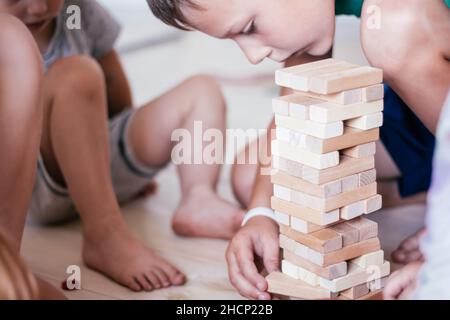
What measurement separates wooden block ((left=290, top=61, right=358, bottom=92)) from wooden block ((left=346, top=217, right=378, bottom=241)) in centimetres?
15

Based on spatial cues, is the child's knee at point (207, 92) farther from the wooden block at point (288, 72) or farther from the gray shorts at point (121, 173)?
the wooden block at point (288, 72)

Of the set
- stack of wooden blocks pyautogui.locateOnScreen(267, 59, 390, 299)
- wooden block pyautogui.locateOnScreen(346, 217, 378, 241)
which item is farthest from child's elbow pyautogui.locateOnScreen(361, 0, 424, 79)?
wooden block pyautogui.locateOnScreen(346, 217, 378, 241)

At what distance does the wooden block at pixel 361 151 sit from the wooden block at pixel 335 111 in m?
0.04

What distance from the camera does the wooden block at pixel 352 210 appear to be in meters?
0.75

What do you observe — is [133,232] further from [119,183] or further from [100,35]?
[100,35]

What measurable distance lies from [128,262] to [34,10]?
0.34 metres

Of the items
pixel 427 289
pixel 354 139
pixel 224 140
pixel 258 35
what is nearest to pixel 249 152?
pixel 224 140

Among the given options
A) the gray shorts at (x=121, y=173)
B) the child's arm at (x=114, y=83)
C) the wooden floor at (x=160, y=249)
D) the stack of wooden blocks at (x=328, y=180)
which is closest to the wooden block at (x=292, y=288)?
the stack of wooden blocks at (x=328, y=180)

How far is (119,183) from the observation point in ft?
3.97

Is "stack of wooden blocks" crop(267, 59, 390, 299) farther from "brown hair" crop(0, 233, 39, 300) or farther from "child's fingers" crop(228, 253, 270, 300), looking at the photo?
"brown hair" crop(0, 233, 39, 300)

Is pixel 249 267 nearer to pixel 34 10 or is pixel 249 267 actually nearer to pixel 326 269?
pixel 326 269

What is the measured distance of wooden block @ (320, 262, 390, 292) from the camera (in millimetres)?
757

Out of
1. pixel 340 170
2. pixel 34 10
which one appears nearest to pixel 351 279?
pixel 340 170
